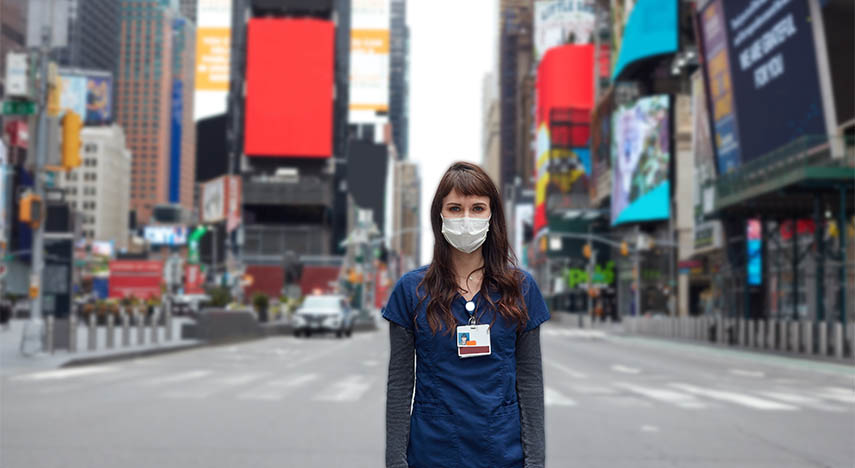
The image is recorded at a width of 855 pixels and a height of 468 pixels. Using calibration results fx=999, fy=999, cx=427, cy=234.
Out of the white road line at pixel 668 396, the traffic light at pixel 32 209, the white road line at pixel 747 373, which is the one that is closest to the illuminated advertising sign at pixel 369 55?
the traffic light at pixel 32 209

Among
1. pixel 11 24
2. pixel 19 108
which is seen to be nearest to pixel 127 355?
pixel 19 108

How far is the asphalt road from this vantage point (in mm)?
9680

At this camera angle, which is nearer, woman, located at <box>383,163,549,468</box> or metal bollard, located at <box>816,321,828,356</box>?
woman, located at <box>383,163,549,468</box>

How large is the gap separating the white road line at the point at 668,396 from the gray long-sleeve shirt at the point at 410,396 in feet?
38.7

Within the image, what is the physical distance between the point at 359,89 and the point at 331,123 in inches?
1388

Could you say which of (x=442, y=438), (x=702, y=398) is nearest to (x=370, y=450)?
(x=442, y=438)

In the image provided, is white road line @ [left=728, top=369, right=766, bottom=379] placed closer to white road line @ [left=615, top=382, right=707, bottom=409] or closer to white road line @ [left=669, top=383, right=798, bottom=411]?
white road line @ [left=669, top=383, right=798, bottom=411]

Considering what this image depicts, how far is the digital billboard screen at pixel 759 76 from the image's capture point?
33.1 m

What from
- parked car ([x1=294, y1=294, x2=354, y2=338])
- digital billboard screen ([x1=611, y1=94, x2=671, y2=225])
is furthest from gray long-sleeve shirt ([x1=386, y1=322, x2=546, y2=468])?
digital billboard screen ([x1=611, y1=94, x2=671, y2=225])

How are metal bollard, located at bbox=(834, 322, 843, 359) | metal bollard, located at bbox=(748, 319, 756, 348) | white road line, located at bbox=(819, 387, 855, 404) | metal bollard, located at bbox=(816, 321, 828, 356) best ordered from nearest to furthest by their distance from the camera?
white road line, located at bbox=(819, 387, 855, 404) → metal bollard, located at bbox=(834, 322, 843, 359) → metal bollard, located at bbox=(816, 321, 828, 356) → metal bollard, located at bbox=(748, 319, 756, 348)

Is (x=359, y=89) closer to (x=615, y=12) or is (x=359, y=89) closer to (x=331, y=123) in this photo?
(x=331, y=123)

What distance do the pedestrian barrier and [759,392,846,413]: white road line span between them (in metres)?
12.0

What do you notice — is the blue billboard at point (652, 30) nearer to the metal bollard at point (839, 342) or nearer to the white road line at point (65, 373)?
the metal bollard at point (839, 342)

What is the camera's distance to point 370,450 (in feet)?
32.9
